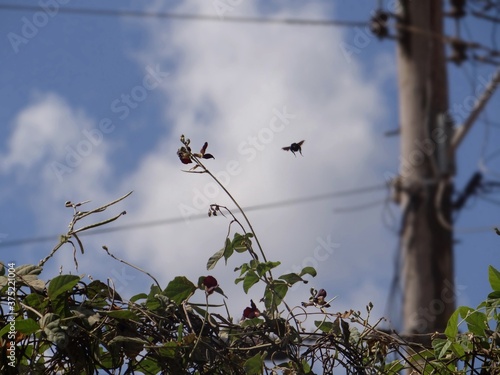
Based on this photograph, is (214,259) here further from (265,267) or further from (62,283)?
(62,283)

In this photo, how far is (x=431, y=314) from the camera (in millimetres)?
5172

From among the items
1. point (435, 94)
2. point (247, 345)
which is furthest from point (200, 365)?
point (435, 94)

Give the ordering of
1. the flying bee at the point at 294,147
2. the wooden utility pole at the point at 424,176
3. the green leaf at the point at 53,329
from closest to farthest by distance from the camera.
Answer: the green leaf at the point at 53,329 → the flying bee at the point at 294,147 → the wooden utility pole at the point at 424,176

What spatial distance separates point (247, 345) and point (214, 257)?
0.49 feet

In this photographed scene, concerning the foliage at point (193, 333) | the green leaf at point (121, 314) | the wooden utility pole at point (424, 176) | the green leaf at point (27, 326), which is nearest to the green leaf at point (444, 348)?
the foliage at point (193, 333)

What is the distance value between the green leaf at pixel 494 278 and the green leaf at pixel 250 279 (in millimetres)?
358

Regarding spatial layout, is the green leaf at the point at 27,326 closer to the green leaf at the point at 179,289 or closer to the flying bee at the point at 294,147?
the green leaf at the point at 179,289

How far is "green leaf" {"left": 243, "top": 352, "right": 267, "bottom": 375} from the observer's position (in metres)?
1.20

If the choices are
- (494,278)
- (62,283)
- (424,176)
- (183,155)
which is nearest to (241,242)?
(183,155)

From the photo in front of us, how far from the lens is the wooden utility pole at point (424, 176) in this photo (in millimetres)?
5332

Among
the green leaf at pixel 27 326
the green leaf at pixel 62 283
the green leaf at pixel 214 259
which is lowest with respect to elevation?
the green leaf at pixel 27 326

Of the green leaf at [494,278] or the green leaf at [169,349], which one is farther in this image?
the green leaf at [494,278]

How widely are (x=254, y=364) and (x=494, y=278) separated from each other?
1.31ft

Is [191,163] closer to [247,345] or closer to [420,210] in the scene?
[247,345]
